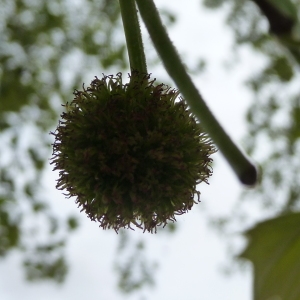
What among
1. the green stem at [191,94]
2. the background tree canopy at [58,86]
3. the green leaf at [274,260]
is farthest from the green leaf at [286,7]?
the background tree canopy at [58,86]

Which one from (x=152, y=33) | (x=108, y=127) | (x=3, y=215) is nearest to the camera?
(x=152, y=33)

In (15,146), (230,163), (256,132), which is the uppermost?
(15,146)

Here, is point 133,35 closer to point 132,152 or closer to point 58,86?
point 132,152

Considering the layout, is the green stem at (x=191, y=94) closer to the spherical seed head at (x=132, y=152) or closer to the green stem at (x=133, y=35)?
the green stem at (x=133, y=35)

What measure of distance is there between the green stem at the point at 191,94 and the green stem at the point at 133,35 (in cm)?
10

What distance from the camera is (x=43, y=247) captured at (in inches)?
159

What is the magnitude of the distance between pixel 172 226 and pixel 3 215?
1653 millimetres

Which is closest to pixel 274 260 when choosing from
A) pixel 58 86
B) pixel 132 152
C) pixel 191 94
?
pixel 191 94

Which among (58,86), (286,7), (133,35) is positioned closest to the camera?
(286,7)

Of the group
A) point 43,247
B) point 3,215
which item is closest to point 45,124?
point 3,215

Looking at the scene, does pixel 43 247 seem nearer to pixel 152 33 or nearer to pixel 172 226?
pixel 172 226

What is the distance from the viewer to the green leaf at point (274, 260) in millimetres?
612

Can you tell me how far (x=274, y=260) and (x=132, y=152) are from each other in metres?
0.39

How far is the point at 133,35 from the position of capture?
83 cm
